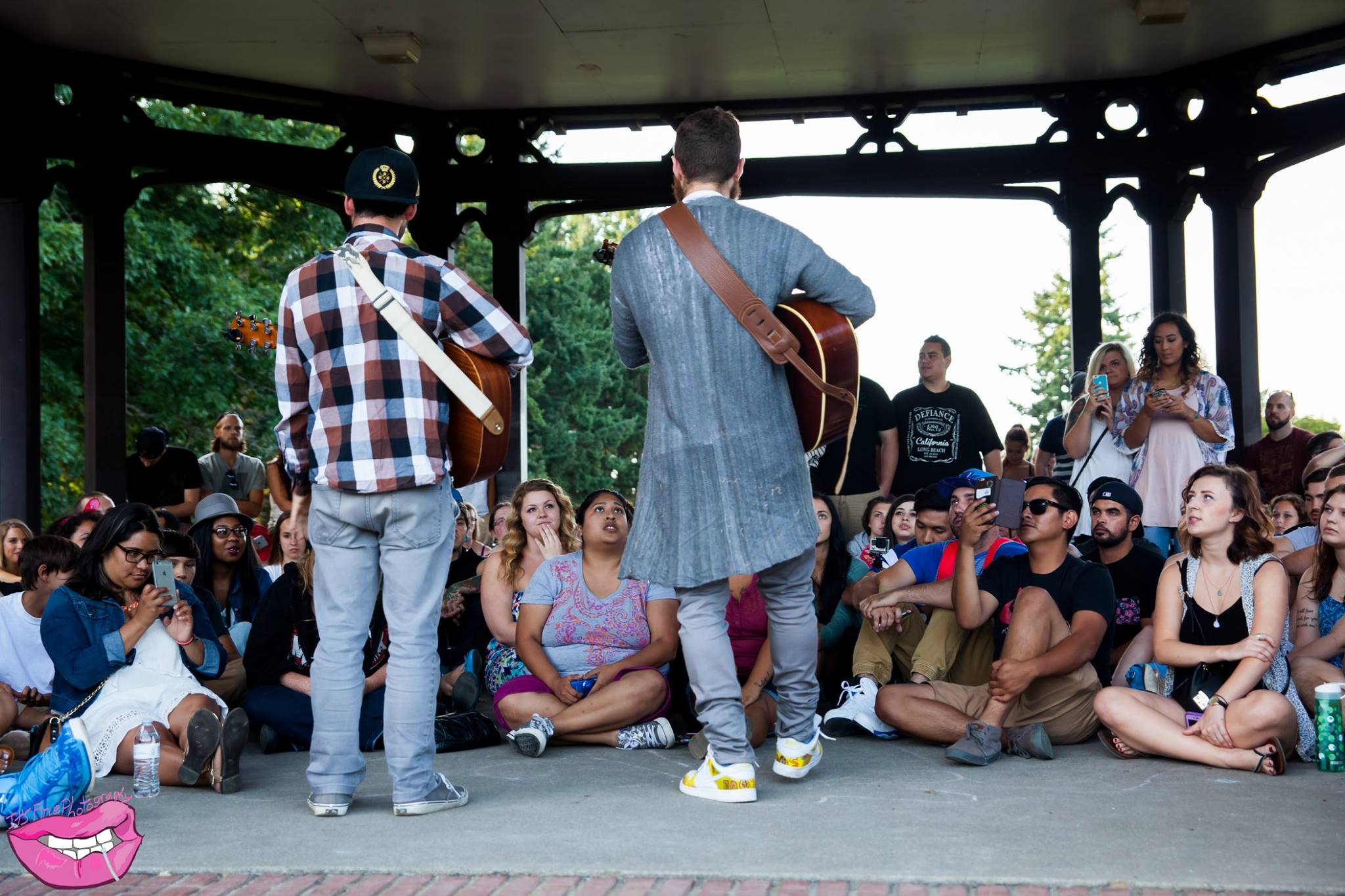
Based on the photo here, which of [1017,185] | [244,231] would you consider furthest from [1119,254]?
[1017,185]

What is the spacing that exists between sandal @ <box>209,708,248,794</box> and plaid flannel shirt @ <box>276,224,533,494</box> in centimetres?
96

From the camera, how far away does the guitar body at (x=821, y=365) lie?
3930 millimetres

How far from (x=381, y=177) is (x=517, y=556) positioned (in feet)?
8.15

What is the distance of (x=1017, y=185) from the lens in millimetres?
9336

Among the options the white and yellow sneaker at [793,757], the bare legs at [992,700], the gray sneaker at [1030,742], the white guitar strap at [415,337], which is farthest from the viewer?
the bare legs at [992,700]

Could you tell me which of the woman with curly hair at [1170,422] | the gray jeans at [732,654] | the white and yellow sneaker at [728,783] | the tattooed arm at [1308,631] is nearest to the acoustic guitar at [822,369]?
the gray jeans at [732,654]

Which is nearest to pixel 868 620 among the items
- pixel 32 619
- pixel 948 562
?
pixel 948 562

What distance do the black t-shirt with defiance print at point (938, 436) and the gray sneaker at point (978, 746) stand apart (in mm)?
3249

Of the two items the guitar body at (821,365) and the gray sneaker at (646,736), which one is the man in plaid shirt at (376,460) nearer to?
the guitar body at (821,365)

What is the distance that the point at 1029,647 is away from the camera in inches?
189

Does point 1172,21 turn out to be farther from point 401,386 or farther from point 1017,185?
point 401,386

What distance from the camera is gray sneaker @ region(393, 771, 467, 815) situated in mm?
3867

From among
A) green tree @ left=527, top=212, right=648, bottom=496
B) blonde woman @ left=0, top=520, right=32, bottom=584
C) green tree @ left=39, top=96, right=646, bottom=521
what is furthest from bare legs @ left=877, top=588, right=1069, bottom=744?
Answer: green tree @ left=527, top=212, right=648, bottom=496

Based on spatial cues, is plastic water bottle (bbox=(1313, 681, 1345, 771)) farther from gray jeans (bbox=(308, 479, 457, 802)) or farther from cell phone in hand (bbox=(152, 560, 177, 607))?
cell phone in hand (bbox=(152, 560, 177, 607))
